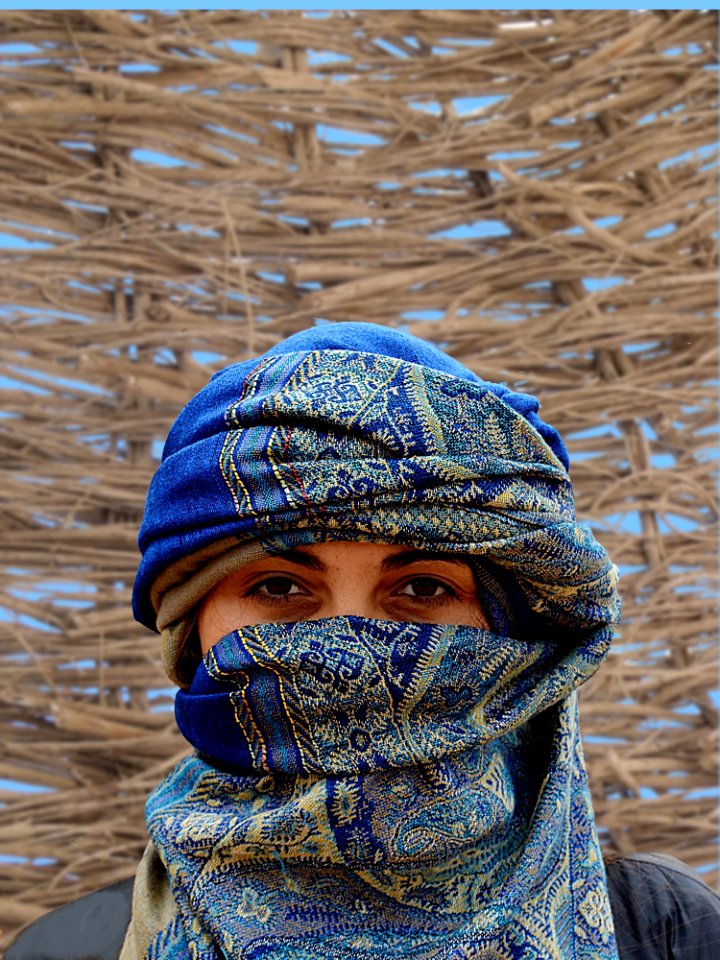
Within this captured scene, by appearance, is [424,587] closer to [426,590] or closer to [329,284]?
[426,590]

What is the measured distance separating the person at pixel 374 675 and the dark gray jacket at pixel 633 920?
0.8 inches

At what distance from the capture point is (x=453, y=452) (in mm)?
1194

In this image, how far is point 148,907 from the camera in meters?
1.24

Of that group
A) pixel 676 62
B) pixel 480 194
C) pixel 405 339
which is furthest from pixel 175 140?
pixel 405 339

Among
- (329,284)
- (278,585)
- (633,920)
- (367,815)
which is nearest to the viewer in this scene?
(367,815)

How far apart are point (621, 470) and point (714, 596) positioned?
383 mm

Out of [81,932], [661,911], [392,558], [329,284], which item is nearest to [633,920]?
[661,911]

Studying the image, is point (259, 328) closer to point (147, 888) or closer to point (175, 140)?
point (175, 140)

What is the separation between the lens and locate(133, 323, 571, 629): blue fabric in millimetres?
1159

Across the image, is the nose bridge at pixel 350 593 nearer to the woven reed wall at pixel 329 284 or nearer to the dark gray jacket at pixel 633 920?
the dark gray jacket at pixel 633 920

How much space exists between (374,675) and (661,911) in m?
0.50

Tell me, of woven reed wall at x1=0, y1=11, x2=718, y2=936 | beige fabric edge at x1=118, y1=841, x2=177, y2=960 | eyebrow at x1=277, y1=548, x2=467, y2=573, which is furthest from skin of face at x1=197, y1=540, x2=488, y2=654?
woven reed wall at x1=0, y1=11, x2=718, y2=936

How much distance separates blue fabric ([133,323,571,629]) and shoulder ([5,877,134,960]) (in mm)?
441

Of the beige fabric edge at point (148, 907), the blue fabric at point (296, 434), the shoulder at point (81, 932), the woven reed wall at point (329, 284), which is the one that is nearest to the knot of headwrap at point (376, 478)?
the blue fabric at point (296, 434)
